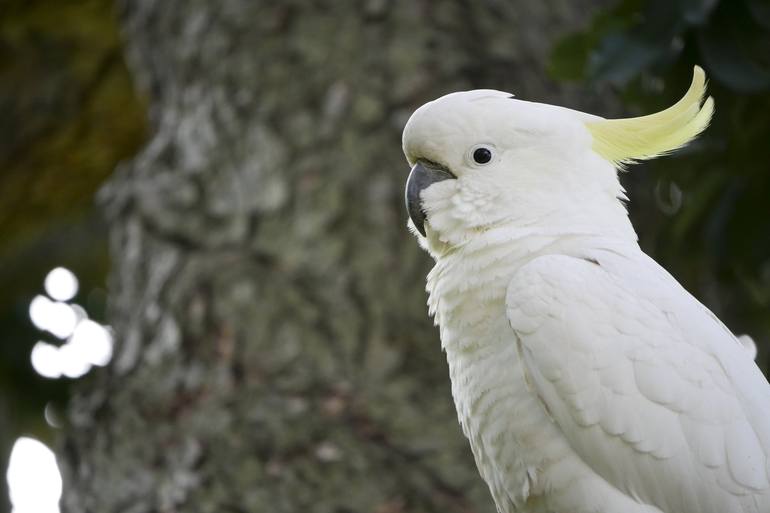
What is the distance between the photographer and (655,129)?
1.85 m

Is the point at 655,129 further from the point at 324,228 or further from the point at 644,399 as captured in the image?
the point at 324,228

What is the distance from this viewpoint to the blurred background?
275 centimetres

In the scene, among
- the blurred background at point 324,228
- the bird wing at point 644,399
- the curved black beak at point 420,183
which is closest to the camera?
the bird wing at point 644,399

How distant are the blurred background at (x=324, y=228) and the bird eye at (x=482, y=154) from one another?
659 millimetres

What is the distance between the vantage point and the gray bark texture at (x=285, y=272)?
2.79 metres

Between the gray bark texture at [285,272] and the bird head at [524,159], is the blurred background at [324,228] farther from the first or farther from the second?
the bird head at [524,159]

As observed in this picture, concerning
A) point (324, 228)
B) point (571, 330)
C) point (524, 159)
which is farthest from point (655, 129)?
point (324, 228)

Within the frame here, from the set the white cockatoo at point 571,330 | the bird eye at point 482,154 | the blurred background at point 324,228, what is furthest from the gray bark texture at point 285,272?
the bird eye at point 482,154

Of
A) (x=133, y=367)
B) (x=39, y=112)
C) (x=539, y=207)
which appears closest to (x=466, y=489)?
(x=133, y=367)

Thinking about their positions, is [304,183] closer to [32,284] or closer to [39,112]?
[39,112]

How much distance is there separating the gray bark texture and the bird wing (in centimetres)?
116

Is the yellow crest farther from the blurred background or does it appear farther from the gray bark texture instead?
the gray bark texture

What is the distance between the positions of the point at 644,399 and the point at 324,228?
1547 mm

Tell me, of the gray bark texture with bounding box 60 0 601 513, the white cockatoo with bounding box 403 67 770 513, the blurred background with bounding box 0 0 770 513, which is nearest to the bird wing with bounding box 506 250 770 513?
the white cockatoo with bounding box 403 67 770 513
